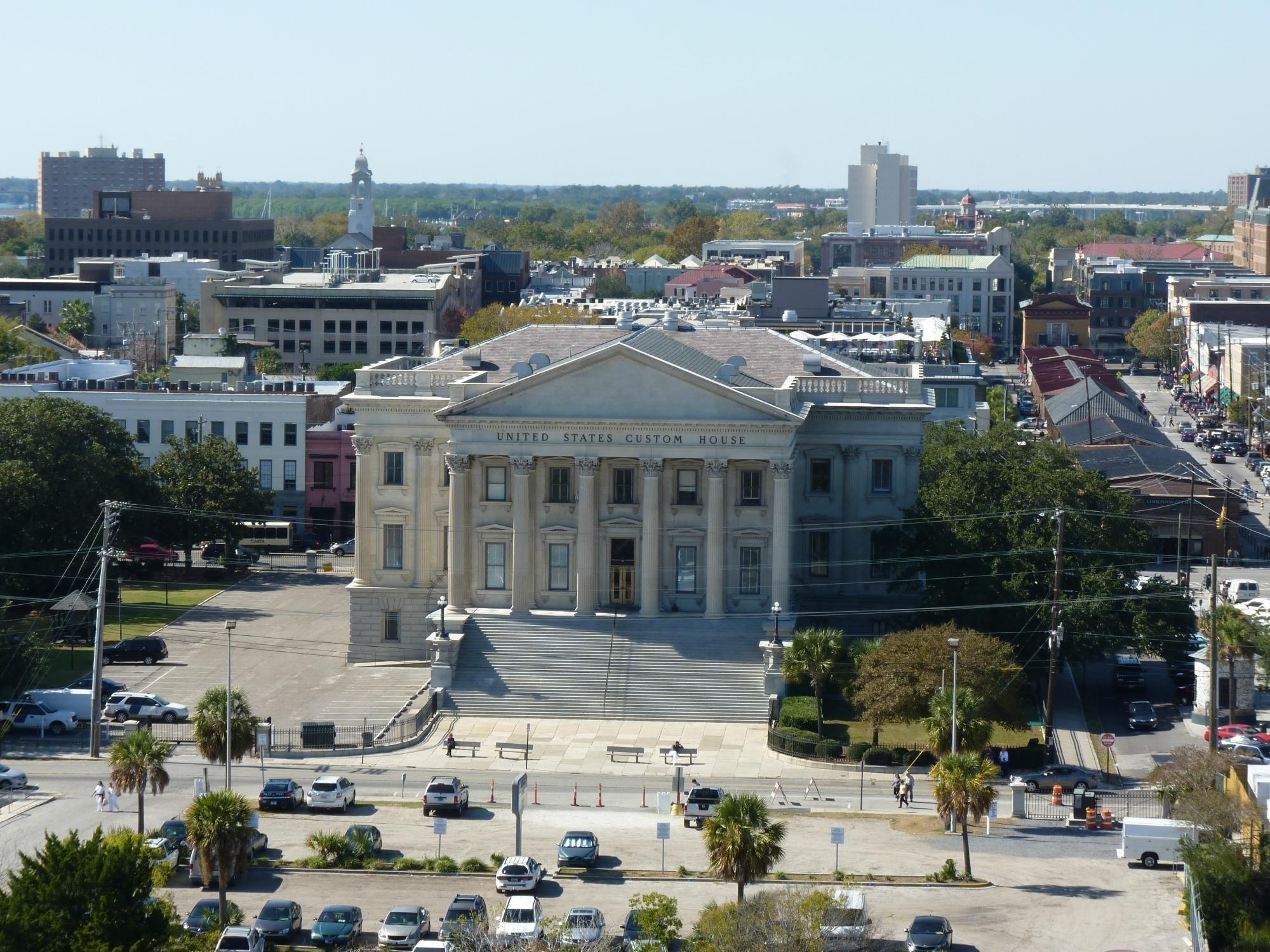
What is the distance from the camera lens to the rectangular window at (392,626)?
105062mm

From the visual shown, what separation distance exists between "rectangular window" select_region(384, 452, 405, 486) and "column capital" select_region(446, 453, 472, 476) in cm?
494

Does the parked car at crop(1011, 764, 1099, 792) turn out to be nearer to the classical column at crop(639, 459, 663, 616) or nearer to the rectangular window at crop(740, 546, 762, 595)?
the rectangular window at crop(740, 546, 762, 595)

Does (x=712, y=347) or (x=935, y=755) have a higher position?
(x=712, y=347)

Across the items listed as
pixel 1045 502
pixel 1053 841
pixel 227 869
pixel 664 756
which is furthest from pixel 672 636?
pixel 227 869

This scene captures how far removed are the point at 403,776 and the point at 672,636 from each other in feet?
59.5

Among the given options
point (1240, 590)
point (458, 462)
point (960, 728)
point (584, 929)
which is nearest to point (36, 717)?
point (458, 462)

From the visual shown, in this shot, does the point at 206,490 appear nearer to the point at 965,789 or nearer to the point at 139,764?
the point at 139,764

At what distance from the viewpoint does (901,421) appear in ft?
345

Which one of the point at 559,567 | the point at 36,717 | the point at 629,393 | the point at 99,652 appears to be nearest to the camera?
the point at 99,652

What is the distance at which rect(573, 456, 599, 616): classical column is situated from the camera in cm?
10000

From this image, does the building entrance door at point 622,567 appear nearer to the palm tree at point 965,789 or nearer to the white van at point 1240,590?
the palm tree at point 965,789

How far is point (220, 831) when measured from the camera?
215 feet

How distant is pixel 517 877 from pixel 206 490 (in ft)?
197

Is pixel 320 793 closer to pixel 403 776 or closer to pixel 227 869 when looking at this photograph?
pixel 403 776
